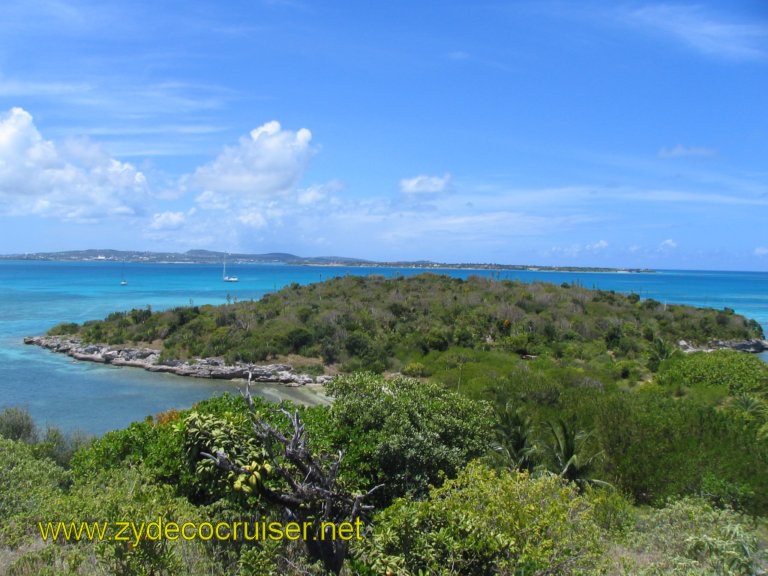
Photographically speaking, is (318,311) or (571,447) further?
(318,311)

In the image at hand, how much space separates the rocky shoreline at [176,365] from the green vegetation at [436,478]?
9.85 meters

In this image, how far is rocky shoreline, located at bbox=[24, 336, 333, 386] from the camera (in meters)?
38.7

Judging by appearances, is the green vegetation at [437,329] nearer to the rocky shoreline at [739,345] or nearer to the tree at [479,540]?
the rocky shoreline at [739,345]

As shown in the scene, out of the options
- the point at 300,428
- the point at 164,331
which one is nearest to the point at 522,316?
the point at 164,331

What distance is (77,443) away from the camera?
18.2 meters

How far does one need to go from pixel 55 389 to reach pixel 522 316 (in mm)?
34084

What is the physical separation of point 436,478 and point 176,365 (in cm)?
3333

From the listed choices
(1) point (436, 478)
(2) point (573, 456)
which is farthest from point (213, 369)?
(1) point (436, 478)

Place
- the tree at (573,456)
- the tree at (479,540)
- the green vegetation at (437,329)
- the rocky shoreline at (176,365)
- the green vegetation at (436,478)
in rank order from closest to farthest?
the tree at (479,540)
the green vegetation at (436,478)
the tree at (573,456)
the rocky shoreline at (176,365)
the green vegetation at (437,329)

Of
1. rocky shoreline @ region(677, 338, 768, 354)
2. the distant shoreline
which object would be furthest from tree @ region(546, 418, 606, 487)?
rocky shoreline @ region(677, 338, 768, 354)

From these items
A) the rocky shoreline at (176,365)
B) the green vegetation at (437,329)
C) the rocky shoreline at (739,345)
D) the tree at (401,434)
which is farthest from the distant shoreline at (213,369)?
the rocky shoreline at (739,345)

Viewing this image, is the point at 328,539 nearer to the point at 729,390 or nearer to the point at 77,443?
the point at 77,443

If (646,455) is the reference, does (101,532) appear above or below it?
above

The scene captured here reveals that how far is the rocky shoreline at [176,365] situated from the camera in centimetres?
3866
